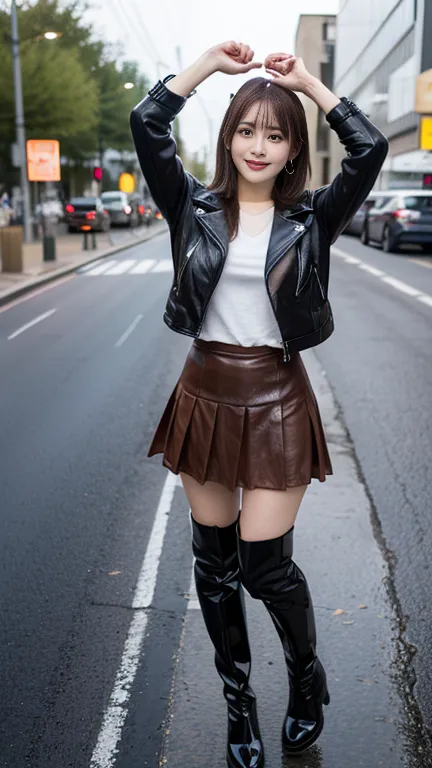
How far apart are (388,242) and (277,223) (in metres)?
23.8

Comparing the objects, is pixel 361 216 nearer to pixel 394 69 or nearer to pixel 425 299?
pixel 425 299

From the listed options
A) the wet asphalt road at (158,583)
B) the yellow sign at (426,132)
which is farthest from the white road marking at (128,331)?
the yellow sign at (426,132)

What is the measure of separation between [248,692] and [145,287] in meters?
15.9

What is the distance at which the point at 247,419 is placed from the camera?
273 centimetres

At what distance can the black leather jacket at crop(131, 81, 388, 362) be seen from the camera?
2.62 metres

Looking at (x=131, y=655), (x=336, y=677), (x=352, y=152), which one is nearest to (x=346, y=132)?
(x=352, y=152)

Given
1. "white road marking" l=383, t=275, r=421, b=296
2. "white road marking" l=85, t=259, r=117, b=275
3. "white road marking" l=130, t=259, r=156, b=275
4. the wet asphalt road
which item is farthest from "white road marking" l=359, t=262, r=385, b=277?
the wet asphalt road

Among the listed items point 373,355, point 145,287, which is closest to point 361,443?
point 373,355

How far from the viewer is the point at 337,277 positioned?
19250 millimetres

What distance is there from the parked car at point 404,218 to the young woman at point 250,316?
22.0 meters

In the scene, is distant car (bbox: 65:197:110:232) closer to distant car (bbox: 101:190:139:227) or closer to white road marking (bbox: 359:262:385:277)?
distant car (bbox: 101:190:139:227)

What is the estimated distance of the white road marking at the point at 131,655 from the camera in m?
2.96

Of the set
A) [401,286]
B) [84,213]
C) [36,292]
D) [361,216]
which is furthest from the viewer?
[84,213]

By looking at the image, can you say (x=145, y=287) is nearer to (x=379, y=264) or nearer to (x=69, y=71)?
(x=379, y=264)
